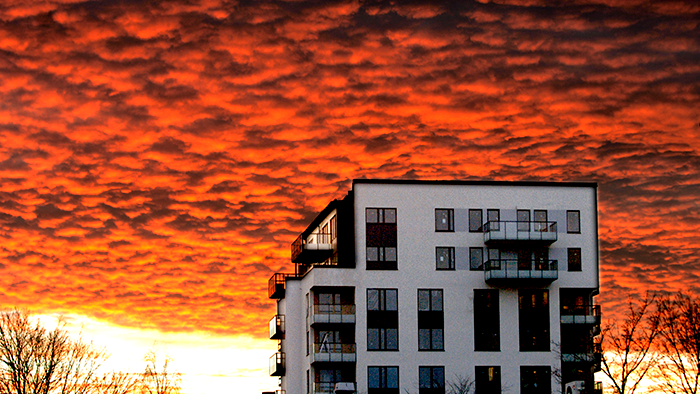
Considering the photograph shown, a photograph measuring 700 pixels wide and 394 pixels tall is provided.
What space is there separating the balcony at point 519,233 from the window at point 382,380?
14.7 m

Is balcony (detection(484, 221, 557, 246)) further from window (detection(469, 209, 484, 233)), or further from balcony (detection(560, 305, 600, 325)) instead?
balcony (detection(560, 305, 600, 325))

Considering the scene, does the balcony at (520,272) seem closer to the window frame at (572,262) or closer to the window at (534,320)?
the window at (534,320)

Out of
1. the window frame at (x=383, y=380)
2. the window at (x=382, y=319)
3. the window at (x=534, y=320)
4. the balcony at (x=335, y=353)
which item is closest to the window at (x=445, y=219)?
the window at (x=382, y=319)

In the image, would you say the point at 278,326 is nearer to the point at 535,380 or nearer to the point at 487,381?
the point at 487,381

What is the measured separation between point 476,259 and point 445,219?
459 cm

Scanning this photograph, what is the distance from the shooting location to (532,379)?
8300cm

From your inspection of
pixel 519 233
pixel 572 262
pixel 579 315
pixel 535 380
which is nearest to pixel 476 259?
pixel 519 233

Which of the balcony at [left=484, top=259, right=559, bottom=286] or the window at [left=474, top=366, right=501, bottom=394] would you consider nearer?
the window at [left=474, top=366, right=501, bottom=394]

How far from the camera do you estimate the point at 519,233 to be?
85.3m

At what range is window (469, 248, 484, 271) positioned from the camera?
85.4 m

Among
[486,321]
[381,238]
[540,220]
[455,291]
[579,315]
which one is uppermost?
[540,220]

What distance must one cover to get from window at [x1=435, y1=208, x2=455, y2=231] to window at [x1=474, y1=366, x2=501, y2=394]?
12.8 meters

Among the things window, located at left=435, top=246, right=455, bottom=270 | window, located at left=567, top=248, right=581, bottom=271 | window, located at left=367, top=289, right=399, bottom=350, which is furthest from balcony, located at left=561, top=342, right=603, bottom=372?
window, located at left=367, top=289, right=399, bottom=350

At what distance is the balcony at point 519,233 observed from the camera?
8488cm
